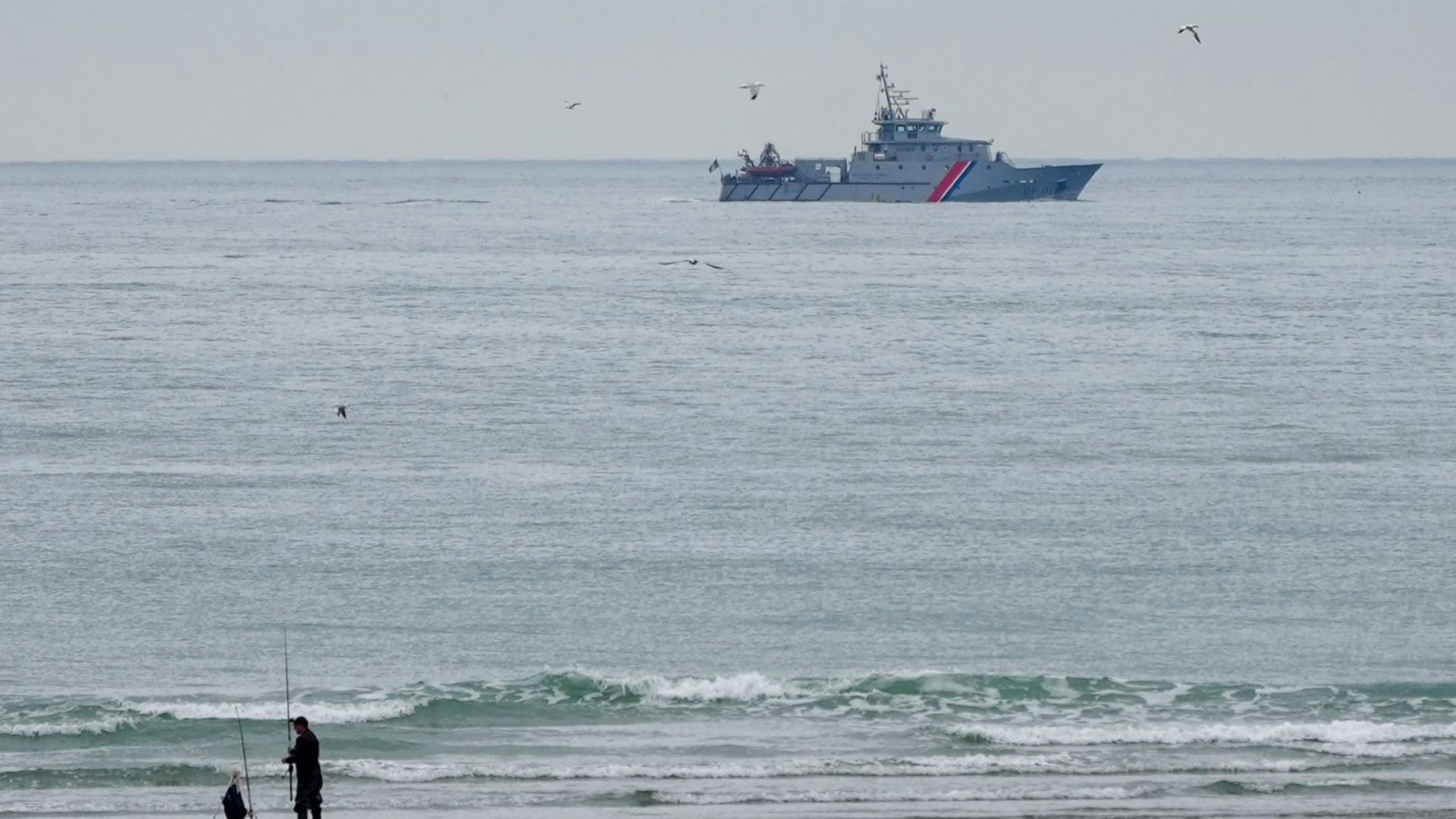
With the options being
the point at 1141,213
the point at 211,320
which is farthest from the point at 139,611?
the point at 1141,213

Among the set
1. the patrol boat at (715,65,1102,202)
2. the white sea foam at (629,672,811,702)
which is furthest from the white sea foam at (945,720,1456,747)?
the patrol boat at (715,65,1102,202)

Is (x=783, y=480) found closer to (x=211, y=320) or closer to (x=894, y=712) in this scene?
(x=894, y=712)

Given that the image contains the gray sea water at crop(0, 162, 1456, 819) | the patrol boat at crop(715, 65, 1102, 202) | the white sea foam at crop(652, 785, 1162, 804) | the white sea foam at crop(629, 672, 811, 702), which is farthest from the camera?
the patrol boat at crop(715, 65, 1102, 202)

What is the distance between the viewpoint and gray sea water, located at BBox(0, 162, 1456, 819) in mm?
21719

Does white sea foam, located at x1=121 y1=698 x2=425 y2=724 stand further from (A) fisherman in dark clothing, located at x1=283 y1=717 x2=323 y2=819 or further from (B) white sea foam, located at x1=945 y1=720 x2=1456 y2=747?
(B) white sea foam, located at x1=945 y1=720 x2=1456 y2=747

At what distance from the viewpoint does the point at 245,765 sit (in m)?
18.7

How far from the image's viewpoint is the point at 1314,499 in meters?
36.0

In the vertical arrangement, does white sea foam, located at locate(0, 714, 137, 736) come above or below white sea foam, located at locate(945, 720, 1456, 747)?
above

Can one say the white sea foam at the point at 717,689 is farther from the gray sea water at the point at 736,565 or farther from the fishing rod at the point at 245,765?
the fishing rod at the point at 245,765

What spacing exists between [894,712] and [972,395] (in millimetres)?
26699

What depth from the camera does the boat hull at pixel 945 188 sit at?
158375mm

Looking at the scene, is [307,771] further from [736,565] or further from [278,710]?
[736,565]

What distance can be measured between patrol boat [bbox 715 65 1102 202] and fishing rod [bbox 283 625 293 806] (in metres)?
122

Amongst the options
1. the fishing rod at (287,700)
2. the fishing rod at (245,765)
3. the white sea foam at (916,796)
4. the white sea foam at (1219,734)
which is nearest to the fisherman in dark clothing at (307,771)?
the fishing rod at (287,700)
